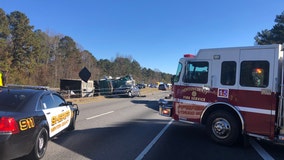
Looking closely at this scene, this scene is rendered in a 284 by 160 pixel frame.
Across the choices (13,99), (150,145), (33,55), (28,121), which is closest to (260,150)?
(150,145)

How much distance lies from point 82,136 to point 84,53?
333ft

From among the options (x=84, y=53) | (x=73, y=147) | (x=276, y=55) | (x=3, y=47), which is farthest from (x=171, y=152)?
(x=84, y=53)

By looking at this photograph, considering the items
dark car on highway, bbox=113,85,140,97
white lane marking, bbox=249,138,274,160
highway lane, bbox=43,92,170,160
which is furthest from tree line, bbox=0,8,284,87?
white lane marking, bbox=249,138,274,160

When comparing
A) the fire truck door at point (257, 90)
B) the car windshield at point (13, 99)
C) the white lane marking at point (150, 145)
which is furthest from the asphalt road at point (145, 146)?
the car windshield at point (13, 99)

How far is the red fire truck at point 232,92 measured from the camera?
825cm

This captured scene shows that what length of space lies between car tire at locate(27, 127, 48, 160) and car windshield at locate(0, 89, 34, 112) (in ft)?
2.37

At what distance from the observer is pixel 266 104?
326 inches

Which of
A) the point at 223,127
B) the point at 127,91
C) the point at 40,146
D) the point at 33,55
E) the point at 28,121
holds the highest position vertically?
the point at 33,55

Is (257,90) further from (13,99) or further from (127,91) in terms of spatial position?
(127,91)

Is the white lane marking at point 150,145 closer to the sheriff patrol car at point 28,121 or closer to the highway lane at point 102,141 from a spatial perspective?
the highway lane at point 102,141

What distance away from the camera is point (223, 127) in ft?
29.6

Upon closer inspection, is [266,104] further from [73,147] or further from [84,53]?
[84,53]

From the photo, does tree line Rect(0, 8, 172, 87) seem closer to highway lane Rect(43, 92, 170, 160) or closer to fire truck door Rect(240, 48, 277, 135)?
highway lane Rect(43, 92, 170, 160)

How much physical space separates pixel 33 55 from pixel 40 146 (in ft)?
195
